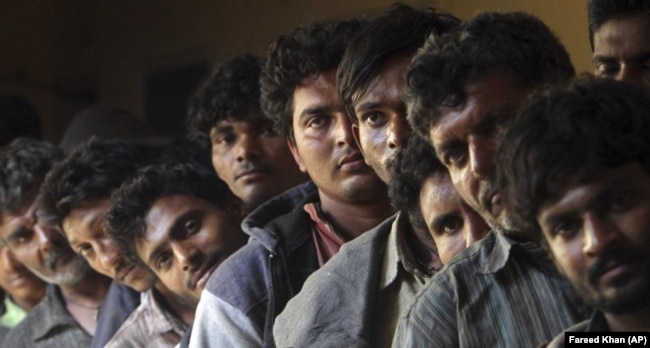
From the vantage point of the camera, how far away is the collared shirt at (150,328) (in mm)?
3863

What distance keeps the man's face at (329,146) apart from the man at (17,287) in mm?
2033

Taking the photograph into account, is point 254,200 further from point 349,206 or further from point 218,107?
point 349,206

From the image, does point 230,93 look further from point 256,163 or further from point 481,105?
point 481,105

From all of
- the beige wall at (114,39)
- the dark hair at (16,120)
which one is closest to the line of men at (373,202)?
the dark hair at (16,120)

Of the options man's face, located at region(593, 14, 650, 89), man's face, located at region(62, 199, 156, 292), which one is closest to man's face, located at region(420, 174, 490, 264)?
man's face, located at region(593, 14, 650, 89)

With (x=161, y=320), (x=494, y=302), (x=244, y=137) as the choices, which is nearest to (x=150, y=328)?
(x=161, y=320)

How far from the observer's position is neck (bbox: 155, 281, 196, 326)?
3889 mm

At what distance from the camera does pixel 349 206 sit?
3301 mm

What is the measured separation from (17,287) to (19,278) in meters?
0.04

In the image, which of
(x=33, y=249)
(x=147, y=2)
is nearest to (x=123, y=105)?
(x=147, y=2)

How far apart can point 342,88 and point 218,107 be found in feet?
3.60

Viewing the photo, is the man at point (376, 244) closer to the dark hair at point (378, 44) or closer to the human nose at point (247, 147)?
the dark hair at point (378, 44)

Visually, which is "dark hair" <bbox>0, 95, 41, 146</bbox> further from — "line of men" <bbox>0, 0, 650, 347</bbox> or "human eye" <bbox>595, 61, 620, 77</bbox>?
"human eye" <bbox>595, 61, 620, 77</bbox>

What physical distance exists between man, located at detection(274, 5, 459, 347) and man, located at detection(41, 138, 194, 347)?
4.09 ft
